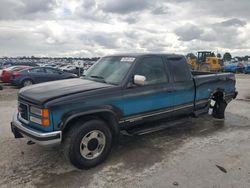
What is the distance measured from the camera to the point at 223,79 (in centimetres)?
712

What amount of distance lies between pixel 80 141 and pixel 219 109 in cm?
472

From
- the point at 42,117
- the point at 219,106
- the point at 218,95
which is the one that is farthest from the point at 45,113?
the point at 219,106

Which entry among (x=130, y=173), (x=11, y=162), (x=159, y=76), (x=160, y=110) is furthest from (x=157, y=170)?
(x=11, y=162)

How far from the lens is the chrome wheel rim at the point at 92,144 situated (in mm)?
4289

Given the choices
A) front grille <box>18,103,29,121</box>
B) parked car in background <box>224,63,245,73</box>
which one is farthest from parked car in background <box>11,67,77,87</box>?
parked car in background <box>224,63,245,73</box>

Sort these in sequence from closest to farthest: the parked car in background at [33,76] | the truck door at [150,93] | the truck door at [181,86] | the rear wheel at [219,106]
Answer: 1. the truck door at [150,93]
2. the truck door at [181,86]
3. the rear wheel at [219,106]
4. the parked car in background at [33,76]

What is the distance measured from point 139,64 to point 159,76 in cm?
58

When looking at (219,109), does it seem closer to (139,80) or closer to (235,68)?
(139,80)

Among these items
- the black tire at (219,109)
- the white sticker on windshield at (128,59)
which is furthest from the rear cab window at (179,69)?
the black tire at (219,109)

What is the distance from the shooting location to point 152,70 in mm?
5363

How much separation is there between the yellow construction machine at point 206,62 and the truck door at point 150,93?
26.8 m

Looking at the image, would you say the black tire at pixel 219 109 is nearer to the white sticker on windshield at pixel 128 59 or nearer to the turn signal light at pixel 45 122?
the white sticker on windshield at pixel 128 59

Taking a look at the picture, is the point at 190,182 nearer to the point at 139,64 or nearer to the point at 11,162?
the point at 139,64

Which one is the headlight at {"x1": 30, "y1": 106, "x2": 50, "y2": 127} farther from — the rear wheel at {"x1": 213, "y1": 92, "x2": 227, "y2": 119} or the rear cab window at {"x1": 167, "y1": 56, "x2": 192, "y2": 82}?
the rear wheel at {"x1": 213, "y1": 92, "x2": 227, "y2": 119}
